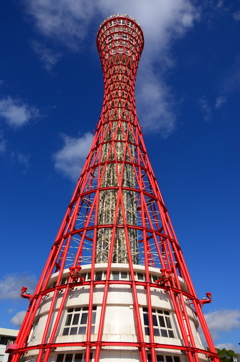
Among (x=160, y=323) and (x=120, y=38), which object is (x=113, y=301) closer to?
(x=160, y=323)

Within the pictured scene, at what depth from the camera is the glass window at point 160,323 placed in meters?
19.7

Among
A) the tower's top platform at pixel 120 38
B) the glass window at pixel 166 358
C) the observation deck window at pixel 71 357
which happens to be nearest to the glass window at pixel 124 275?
the glass window at pixel 166 358

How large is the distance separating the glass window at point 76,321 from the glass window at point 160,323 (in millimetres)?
3669

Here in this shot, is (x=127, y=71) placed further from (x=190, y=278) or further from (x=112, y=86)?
(x=190, y=278)

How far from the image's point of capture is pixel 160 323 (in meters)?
20.5

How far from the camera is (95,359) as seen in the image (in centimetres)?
1617

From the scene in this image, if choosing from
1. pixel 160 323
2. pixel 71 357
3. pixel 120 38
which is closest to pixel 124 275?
pixel 160 323

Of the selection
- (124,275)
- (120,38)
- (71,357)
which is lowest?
(71,357)

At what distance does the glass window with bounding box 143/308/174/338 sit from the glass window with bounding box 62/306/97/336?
3.67 metres

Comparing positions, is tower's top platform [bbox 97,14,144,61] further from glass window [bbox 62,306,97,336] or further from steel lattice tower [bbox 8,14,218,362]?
glass window [bbox 62,306,97,336]

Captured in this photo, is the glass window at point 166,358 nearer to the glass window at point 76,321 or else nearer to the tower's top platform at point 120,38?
the glass window at point 76,321

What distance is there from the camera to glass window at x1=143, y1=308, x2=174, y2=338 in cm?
1972

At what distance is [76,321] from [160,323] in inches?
235

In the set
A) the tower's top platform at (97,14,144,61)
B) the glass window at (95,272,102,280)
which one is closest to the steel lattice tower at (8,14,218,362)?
the glass window at (95,272,102,280)
